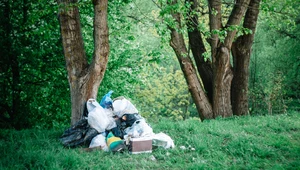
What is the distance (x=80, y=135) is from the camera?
6.36m

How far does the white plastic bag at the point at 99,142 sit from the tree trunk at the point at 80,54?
3.83 ft

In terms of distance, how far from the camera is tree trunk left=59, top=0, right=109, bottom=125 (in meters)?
7.00

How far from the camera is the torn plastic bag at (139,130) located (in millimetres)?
6066

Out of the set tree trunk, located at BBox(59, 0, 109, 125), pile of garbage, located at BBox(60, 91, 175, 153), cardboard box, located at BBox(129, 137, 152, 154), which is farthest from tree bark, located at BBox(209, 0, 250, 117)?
cardboard box, located at BBox(129, 137, 152, 154)

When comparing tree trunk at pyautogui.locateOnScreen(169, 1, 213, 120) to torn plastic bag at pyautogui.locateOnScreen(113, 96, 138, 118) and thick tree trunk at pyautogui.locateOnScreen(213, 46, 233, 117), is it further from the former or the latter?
torn plastic bag at pyautogui.locateOnScreen(113, 96, 138, 118)

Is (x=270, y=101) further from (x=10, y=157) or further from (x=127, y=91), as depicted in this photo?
(x=10, y=157)

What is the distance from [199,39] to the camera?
11234 mm

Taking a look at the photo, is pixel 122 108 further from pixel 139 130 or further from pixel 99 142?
pixel 99 142

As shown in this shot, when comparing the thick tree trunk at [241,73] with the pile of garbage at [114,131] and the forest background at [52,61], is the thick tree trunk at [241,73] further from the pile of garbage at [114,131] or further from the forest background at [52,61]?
the pile of garbage at [114,131]

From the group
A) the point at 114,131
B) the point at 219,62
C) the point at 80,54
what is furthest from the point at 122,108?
the point at 219,62

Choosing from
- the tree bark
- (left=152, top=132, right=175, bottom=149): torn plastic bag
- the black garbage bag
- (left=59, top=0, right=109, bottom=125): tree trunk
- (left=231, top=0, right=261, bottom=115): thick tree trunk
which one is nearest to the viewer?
(left=152, top=132, right=175, bottom=149): torn plastic bag

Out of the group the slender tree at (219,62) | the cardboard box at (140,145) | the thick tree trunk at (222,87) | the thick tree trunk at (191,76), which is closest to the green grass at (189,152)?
Result: the cardboard box at (140,145)

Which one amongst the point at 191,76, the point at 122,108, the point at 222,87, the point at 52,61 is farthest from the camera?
the point at 52,61

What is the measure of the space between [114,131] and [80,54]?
2042 mm
